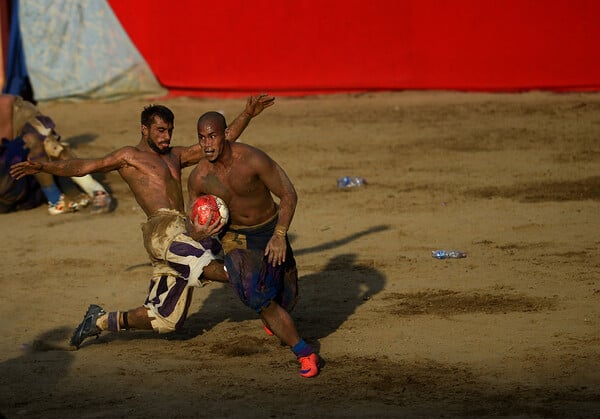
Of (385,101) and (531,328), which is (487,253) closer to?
(531,328)

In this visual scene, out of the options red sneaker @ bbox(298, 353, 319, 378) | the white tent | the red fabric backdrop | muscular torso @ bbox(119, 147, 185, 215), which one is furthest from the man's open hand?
the white tent

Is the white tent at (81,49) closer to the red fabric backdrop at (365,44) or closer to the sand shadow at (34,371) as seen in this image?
the red fabric backdrop at (365,44)

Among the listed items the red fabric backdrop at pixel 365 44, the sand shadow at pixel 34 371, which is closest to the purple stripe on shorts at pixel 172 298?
the sand shadow at pixel 34 371

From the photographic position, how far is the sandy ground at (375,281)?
7.81 m

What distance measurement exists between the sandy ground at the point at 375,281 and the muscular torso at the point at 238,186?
105cm

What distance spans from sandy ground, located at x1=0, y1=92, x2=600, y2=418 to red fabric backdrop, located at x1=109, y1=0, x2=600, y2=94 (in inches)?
15.2

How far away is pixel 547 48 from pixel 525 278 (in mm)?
7953

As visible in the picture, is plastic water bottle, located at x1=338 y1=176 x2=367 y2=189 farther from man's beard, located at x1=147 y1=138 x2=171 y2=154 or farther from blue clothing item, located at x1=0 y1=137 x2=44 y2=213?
man's beard, located at x1=147 y1=138 x2=171 y2=154

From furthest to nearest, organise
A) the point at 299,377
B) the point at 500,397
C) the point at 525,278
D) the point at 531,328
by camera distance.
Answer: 1. the point at 525,278
2. the point at 531,328
3. the point at 299,377
4. the point at 500,397

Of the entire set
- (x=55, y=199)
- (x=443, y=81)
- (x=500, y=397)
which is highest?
(x=443, y=81)

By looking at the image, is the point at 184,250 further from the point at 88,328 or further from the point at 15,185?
the point at 15,185

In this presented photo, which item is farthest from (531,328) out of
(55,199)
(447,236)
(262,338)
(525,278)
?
(55,199)

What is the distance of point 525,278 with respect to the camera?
33.7 feet

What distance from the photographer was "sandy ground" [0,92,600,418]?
7.81m
